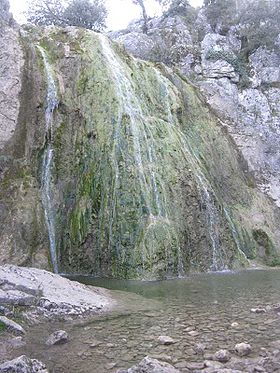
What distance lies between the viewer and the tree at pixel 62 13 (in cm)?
3203

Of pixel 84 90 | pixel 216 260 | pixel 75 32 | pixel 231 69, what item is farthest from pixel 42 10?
pixel 216 260

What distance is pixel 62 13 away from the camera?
32.3 m

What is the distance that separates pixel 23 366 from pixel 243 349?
2.59m

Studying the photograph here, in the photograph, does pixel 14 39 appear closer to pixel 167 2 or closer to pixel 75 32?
pixel 75 32

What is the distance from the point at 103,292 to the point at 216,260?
604cm

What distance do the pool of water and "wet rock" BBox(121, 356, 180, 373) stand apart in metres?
0.21

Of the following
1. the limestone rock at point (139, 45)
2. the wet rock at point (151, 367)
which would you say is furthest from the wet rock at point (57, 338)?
the limestone rock at point (139, 45)

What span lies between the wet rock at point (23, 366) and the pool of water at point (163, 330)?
0.64 ft

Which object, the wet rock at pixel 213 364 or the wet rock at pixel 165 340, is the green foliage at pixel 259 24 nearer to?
the wet rock at pixel 165 340

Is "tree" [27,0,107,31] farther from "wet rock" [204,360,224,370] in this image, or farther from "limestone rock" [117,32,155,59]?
"wet rock" [204,360,224,370]

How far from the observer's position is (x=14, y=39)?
61.3 feet

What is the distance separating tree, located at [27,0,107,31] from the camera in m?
32.0

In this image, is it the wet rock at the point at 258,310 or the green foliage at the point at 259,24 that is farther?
the green foliage at the point at 259,24

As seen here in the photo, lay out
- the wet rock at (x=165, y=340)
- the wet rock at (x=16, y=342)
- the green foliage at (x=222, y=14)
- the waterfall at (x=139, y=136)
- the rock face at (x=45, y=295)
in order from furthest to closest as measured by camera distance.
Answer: the green foliage at (x=222, y=14), the waterfall at (x=139, y=136), the rock face at (x=45, y=295), the wet rock at (x=165, y=340), the wet rock at (x=16, y=342)
